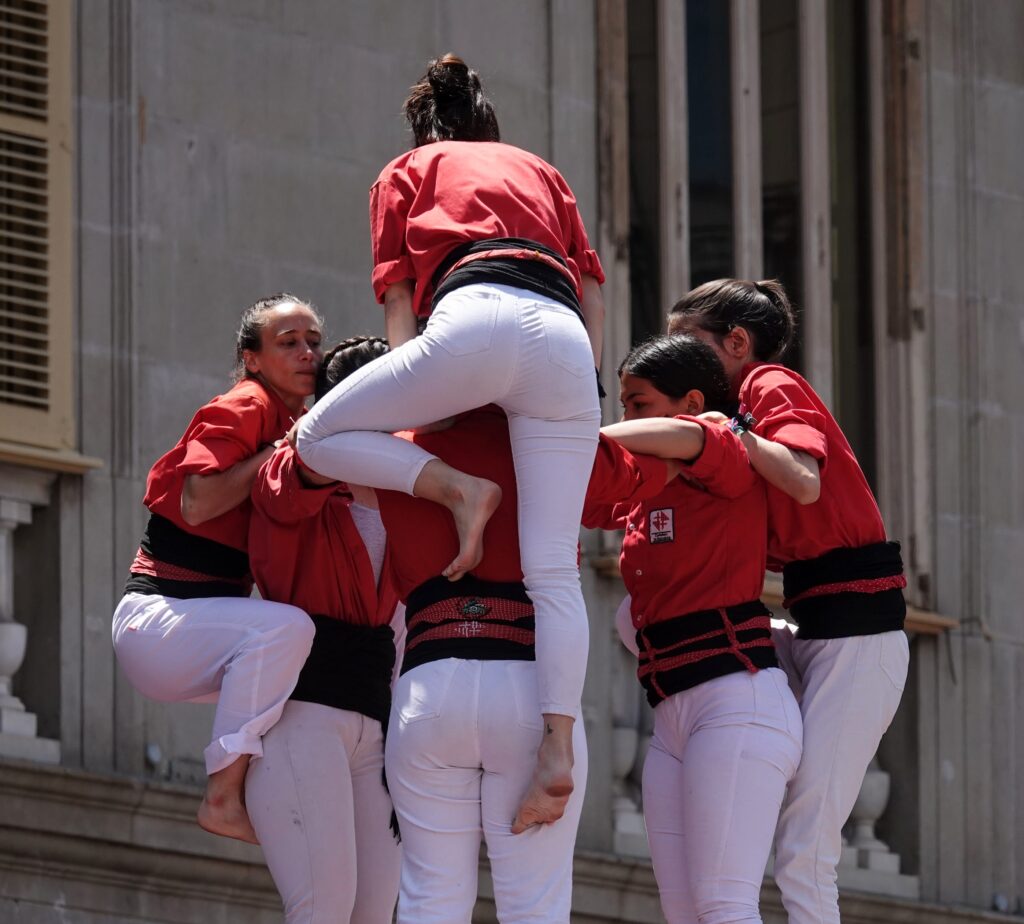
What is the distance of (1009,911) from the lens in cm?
1238

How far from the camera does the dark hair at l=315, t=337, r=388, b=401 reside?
691 centimetres

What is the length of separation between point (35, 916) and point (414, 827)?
3.41m

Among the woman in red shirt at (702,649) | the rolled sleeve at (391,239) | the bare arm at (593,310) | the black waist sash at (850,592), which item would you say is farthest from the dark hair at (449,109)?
the black waist sash at (850,592)

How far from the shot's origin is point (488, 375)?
600 cm

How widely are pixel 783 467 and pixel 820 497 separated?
264 mm

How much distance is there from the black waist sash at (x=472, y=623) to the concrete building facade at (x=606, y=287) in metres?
3.24

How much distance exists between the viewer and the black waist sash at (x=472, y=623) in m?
6.00

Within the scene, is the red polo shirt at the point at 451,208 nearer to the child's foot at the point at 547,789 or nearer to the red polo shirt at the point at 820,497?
the red polo shirt at the point at 820,497

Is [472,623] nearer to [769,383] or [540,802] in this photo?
[540,802]

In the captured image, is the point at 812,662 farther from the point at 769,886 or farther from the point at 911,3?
the point at 911,3

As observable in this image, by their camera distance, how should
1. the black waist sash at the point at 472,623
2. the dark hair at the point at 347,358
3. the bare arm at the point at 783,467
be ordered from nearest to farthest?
1. the black waist sash at the point at 472,623
2. the bare arm at the point at 783,467
3. the dark hair at the point at 347,358

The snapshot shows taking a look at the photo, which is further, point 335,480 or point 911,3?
point 911,3

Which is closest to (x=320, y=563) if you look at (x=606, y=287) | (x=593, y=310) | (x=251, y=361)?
(x=251, y=361)

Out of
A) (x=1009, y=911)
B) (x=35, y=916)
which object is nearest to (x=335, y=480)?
(x=35, y=916)
